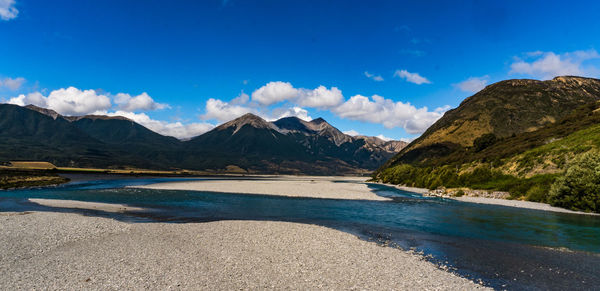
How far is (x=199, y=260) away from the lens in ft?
60.7

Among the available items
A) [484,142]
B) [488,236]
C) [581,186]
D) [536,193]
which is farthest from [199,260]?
[484,142]

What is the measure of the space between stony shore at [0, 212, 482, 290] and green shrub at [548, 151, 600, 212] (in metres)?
39.1

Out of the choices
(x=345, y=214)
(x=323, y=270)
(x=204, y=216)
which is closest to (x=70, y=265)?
(x=323, y=270)

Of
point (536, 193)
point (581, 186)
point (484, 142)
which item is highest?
point (484, 142)

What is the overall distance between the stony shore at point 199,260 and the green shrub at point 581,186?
39092 mm

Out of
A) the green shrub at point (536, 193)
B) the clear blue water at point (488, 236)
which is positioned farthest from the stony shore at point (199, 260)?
the green shrub at point (536, 193)

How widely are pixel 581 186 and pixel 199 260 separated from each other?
54.5 m

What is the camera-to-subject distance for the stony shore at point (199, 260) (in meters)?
14.9

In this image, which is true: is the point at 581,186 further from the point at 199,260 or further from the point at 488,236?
the point at 199,260

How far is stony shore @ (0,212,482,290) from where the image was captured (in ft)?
49.0

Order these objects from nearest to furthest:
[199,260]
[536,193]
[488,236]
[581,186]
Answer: [199,260] < [488,236] < [581,186] < [536,193]

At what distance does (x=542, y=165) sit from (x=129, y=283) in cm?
7692

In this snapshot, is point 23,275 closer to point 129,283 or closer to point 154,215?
point 129,283

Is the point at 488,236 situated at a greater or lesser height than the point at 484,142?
lesser
